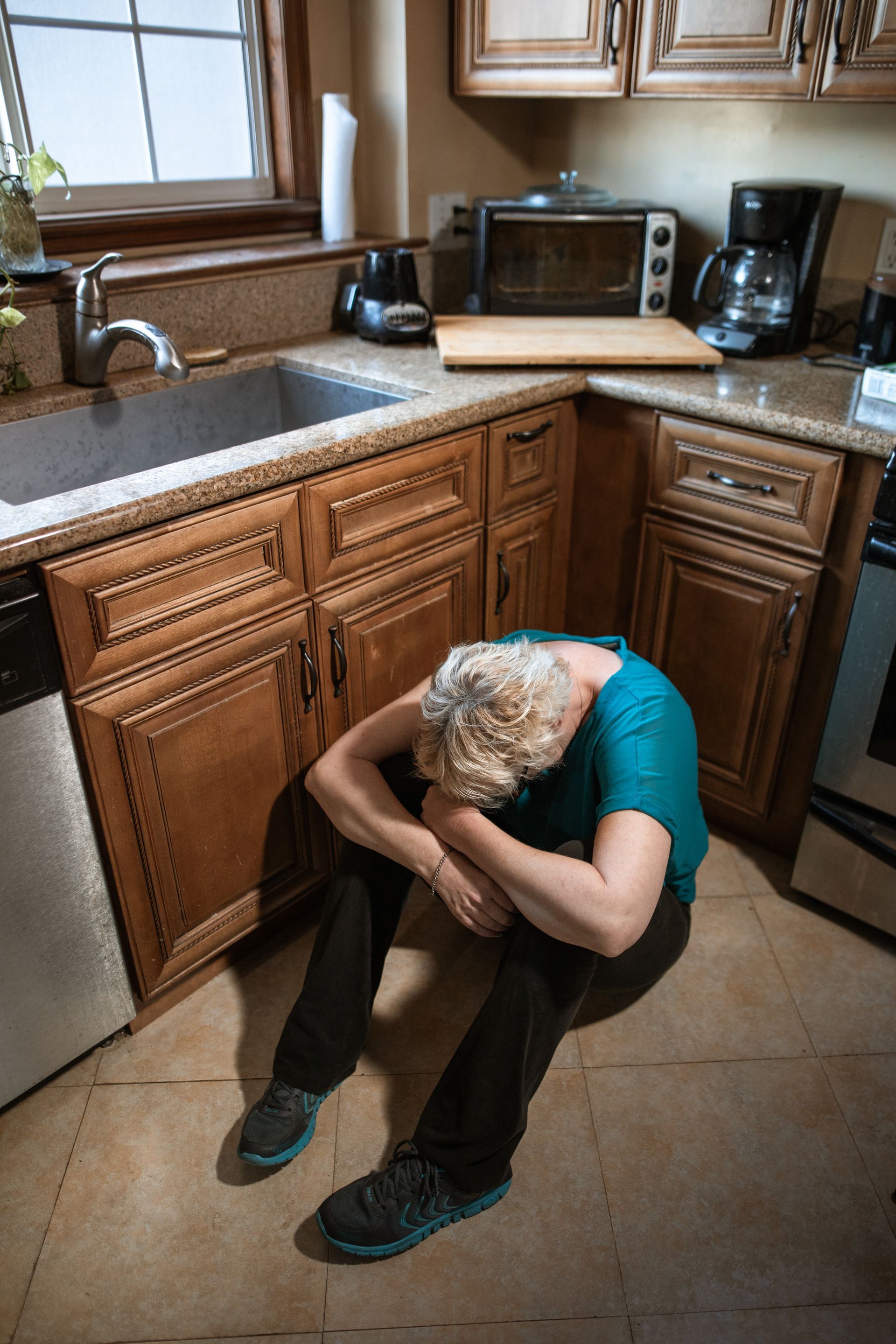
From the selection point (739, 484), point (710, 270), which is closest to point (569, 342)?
point (710, 270)

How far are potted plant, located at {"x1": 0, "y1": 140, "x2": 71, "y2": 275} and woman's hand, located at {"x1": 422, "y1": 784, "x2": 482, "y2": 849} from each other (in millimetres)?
1134

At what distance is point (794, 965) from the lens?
1735mm

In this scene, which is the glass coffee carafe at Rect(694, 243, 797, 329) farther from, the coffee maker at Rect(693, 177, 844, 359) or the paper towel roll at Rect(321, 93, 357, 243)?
the paper towel roll at Rect(321, 93, 357, 243)

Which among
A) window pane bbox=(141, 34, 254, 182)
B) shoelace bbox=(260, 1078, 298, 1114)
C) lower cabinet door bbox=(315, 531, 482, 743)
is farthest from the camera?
window pane bbox=(141, 34, 254, 182)

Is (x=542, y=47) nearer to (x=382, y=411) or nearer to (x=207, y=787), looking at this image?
(x=382, y=411)

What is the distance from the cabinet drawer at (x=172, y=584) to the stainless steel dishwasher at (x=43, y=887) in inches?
1.6

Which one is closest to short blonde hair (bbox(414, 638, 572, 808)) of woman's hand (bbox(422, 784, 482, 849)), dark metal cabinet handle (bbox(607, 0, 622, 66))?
woman's hand (bbox(422, 784, 482, 849))

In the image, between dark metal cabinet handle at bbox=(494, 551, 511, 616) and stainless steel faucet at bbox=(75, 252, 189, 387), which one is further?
dark metal cabinet handle at bbox=(494, 551, 511, 616)

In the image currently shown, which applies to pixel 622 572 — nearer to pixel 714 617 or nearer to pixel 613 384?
pixel 714 617

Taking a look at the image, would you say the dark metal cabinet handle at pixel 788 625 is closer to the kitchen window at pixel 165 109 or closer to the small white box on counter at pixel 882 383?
the small white box on counter at pixel 882 383

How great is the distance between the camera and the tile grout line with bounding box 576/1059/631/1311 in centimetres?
122

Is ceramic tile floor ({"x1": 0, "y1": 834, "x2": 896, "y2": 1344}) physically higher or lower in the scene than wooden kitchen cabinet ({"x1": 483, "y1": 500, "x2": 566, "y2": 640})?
lower

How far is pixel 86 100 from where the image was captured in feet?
5.91

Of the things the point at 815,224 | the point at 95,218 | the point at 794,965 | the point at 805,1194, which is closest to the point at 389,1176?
the point at 805,1194
